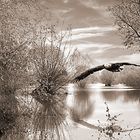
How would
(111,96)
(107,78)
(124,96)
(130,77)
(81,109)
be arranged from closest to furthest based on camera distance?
(81,109)
(124,96)
(111,96)
(130,77)
(107,78)

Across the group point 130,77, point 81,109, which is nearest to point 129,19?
point 81,109

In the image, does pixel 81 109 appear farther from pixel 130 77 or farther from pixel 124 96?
pixel 130 77

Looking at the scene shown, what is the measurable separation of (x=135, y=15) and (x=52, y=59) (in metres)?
7.11

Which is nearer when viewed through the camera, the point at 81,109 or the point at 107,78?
the point at 81,109

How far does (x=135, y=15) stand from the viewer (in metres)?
24.4

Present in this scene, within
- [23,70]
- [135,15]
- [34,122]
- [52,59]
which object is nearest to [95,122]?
[34,122]

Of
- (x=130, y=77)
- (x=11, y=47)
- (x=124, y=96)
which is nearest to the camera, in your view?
(x=11, y=47)

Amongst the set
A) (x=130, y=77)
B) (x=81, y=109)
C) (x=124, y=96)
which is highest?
(x=130, y=77)

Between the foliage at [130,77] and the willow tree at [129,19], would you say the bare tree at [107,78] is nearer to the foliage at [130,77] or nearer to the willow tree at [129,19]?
the foliage at [130,77]

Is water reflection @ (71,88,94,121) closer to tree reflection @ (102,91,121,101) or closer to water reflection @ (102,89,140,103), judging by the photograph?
tree reflection @ (102,91,121,101)

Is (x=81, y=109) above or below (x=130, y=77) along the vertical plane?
below

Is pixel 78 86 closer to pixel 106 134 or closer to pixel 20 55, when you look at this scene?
pixel 20 55

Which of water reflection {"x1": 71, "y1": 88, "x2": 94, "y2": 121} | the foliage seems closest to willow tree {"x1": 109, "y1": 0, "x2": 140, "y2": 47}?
water reflection {"x1": 71, "y1": 88, "x2": 94, "y2": 121}

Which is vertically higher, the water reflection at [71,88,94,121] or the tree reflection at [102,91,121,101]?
the tree reflection at [102,91,121,101]
